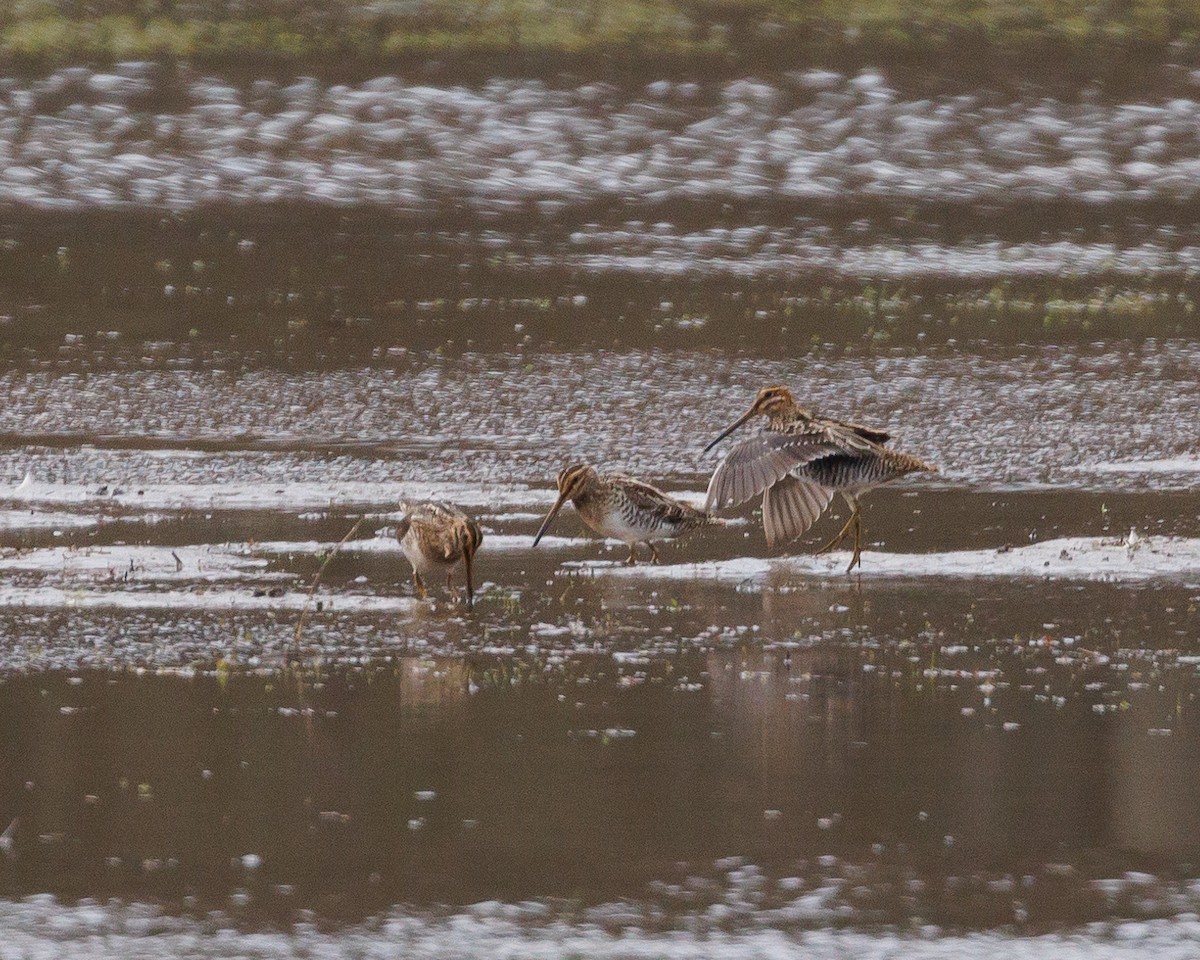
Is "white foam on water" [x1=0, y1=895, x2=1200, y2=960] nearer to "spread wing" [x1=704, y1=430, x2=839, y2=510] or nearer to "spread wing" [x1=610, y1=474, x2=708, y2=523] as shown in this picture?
"spread wing" [x1=704, y1=430, x2=839, y2=510]

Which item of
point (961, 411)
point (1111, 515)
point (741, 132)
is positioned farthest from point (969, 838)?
point (741, 132)

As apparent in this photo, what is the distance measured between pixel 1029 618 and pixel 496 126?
1064cm

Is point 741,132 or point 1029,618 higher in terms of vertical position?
point 741,132

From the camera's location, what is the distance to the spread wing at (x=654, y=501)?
400 inches

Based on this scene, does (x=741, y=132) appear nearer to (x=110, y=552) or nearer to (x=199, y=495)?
(x=199, y=495)

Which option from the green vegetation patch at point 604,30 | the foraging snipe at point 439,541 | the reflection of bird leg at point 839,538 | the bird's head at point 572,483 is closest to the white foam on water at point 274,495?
the bird's head at point 572,483

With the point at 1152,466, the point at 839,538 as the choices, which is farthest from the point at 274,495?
the point at 1152,466

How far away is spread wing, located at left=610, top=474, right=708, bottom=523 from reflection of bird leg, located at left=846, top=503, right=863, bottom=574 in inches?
30.3

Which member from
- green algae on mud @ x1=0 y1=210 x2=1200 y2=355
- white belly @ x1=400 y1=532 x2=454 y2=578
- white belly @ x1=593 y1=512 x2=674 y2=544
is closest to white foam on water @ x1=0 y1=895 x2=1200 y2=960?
white belly @ x1=400 y1=532 x2=454 y2=578

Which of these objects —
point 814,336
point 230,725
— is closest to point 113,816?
point 230,725

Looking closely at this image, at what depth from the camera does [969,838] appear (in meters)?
6.11

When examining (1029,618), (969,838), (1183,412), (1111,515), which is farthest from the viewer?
(1183,412)

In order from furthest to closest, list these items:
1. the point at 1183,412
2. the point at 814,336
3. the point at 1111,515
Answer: the point at 814,336, the point at 1183,412, the point at 1111,515

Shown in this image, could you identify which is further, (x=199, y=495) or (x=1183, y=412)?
(x=1183, y=412)
